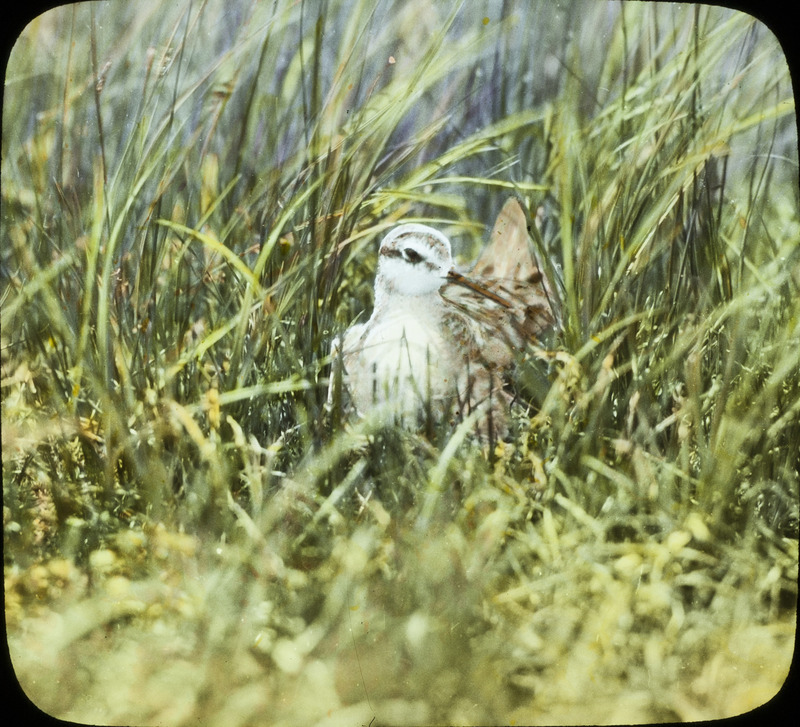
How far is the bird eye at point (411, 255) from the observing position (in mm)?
1221

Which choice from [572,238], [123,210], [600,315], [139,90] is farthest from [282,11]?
[600,315]

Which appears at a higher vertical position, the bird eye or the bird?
the bird eye

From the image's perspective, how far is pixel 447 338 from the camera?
124 centimetres

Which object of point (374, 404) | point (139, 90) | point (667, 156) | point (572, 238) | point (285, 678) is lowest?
point (285, 678)

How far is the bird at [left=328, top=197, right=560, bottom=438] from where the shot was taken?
48.2 inches

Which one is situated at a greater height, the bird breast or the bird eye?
the bird eye

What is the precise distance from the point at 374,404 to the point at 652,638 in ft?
1.91

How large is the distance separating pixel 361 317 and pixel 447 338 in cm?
14

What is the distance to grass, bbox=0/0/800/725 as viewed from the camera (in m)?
1.21

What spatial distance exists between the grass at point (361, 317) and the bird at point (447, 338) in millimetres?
31

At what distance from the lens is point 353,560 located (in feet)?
4.05

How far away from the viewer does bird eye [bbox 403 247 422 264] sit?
1221 mm

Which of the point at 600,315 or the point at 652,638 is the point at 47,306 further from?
the point at 652,638

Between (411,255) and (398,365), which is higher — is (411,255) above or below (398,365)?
above
